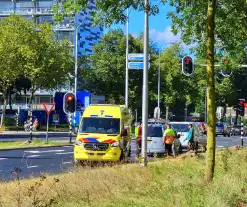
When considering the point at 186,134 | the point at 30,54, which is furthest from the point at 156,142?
the point at 30,54

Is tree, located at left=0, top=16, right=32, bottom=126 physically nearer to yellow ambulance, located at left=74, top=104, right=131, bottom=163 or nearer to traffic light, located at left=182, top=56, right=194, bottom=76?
traffic light, located at left=182, top=56, right=194, bottom=76

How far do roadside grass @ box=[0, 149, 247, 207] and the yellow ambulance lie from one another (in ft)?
23.1

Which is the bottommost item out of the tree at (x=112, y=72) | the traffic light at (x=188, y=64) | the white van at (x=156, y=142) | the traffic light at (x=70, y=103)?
the white van at (x=156, y=142)

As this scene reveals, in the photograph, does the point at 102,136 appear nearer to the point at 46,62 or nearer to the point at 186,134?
the point at 186,134

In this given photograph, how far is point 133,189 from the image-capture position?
1016 centimetres

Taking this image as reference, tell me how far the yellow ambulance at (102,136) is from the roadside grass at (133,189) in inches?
277

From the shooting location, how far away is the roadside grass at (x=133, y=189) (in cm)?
837

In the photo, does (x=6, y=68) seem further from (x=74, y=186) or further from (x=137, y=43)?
(x=74, y=186)

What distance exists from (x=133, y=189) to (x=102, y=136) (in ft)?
34.3

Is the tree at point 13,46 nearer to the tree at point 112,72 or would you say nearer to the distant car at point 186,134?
the tree at point 112,72

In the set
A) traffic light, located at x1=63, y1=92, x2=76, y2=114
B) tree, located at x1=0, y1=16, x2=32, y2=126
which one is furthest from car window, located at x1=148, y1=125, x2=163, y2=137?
tree, located at x1=0, y1=16, x2=32, y2=126

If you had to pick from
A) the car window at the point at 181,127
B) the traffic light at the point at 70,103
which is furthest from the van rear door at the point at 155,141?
the traffic light at the point at 70,103

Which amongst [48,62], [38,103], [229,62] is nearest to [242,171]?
[229,62]

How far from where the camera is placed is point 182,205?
26.9 ft
